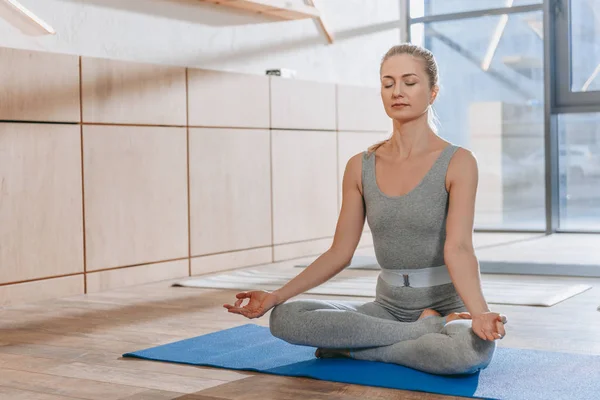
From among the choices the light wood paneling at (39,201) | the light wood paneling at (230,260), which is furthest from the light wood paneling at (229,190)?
the light wood paneling at (39,201)

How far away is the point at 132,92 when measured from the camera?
4.19m

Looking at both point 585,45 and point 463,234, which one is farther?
point 585,45

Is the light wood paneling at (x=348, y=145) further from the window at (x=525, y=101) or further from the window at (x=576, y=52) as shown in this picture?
the window at (x=576, y=52)

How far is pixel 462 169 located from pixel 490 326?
0.50 metres

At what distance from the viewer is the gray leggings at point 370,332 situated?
2100 mm

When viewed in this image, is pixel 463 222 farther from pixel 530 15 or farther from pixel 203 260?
Answer: pixel 530 15

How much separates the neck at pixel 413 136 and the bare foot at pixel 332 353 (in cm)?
54

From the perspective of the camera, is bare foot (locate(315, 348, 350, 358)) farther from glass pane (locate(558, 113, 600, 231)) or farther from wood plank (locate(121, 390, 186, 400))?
glass pane (locate(558, 113, 600, 231))

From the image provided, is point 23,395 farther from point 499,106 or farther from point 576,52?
point 576,52

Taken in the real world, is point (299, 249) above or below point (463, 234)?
below

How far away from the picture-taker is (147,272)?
429 centimetres

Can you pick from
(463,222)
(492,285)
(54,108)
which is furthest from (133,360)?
(492,285)

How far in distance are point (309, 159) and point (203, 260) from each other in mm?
1183

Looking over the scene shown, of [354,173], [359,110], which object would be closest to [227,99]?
[359,110]
